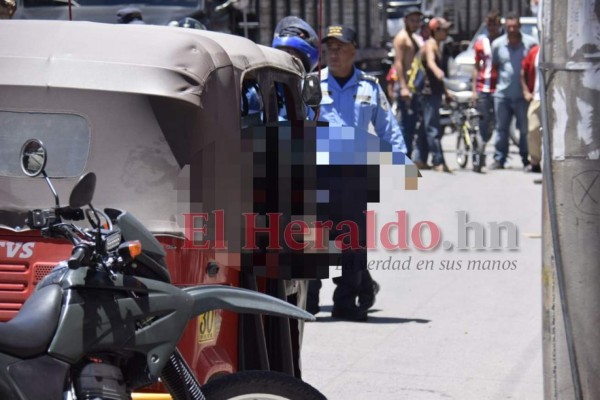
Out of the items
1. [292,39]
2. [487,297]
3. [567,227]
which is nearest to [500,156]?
[487,297]

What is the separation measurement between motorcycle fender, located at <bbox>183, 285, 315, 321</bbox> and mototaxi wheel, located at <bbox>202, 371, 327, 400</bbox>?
9.2 inches

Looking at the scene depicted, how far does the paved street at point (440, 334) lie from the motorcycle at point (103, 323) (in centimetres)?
229

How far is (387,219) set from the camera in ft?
36.8

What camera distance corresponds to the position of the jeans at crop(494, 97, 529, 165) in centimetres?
1764

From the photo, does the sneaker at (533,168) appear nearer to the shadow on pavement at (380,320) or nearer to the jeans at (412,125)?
the jeans at (412,125)

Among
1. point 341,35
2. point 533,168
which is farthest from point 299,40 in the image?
point 533,168

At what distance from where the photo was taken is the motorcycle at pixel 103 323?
13.4 ft

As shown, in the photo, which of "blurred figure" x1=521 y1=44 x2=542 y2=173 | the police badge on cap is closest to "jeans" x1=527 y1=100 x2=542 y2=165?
"blurred figure" x1=521 y1=44 x2=542 y2=173

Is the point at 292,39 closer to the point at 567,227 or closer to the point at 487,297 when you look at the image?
the point at 487,297

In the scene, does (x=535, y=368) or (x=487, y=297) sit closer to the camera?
(x=535, y=368)

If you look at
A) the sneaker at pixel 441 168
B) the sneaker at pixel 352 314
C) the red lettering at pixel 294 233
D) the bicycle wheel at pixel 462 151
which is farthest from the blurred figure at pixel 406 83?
the red lettering at pixel 294 233

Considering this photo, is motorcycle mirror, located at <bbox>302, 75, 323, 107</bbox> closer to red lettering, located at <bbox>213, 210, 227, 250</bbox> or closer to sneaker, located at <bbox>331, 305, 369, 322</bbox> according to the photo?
red lettering, located at <bbox>213, 210, 227, 250</bbox>

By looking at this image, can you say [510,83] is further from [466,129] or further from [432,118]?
[432,118]

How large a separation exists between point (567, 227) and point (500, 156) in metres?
12.7
